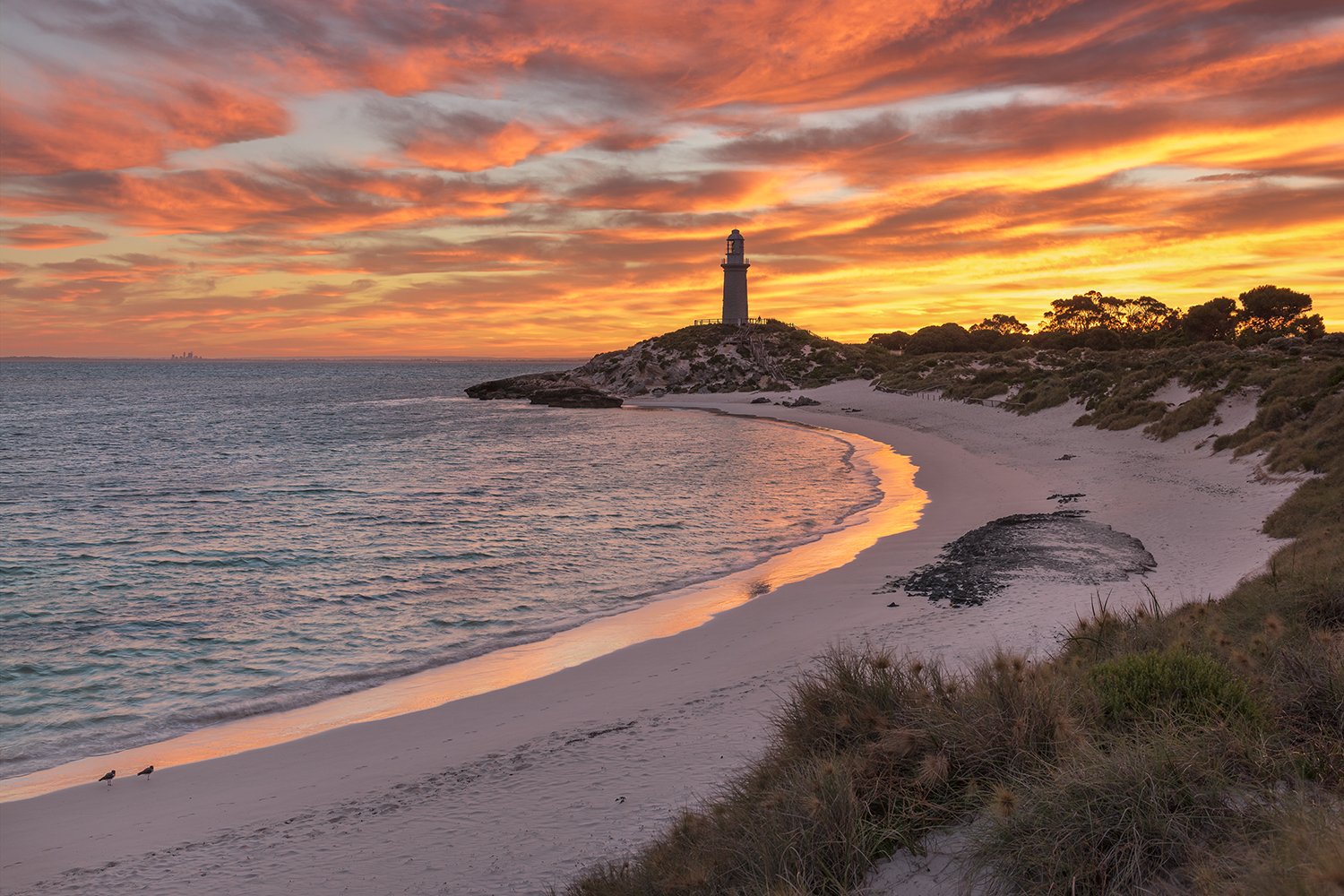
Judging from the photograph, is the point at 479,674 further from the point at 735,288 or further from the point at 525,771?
the point at 735,288

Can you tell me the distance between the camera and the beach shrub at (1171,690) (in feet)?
17.5

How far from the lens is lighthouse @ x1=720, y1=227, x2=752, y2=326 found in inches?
4727

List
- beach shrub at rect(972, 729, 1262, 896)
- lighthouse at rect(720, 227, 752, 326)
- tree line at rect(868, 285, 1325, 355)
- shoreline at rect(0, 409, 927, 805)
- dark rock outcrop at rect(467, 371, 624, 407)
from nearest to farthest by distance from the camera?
beach shrub at rect(972, 729, 1262, 896) < shoreline at rect(0, 409, 927, 805) < tree line at rect(868, 285, 1325, 355) < dark rock outcrop at rect(467, 371, 624, 407) < lighthouse at rect(720, 227, 752, 326)

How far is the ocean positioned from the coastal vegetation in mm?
8474

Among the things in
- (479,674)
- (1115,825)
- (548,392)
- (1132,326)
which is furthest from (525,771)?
(1132,326)

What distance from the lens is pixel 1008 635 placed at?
10.8 m

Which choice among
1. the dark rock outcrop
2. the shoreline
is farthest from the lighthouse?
the shoreline

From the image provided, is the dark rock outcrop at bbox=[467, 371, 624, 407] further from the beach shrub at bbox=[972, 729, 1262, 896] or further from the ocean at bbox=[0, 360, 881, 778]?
the beach shrub at bbox=[972, 729, 1262, 896]

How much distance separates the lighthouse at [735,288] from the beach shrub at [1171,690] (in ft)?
386

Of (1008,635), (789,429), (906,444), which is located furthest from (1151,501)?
(789,429)

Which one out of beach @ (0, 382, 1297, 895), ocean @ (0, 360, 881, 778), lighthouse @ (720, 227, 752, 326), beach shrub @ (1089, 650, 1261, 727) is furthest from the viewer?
lighthouse @ (720, 227, 752, 326)

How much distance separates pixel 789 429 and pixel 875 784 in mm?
53824

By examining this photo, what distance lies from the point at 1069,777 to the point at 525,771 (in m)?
5.50

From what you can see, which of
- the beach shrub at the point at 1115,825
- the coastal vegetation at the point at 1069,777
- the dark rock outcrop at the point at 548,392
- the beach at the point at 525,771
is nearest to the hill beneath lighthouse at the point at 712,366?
the dark rock outcrop at the point at 548,392
